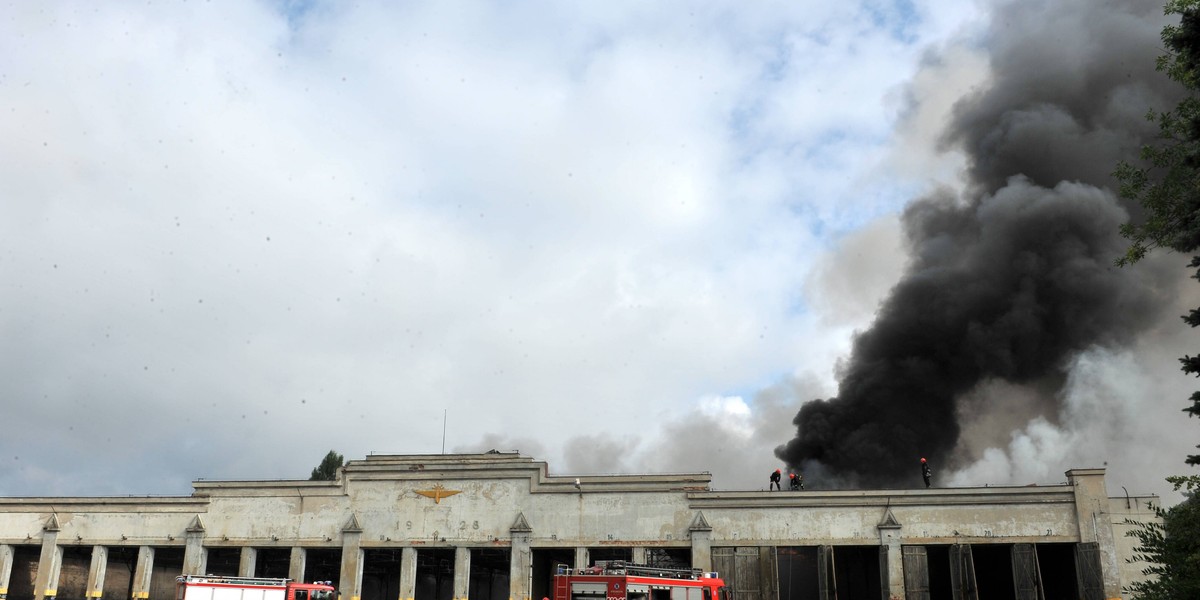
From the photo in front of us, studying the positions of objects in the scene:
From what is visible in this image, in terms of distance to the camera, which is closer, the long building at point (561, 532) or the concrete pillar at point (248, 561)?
the long building at point (561, 532)

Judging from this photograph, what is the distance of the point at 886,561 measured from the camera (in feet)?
112

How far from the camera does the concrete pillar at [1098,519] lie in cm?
3272

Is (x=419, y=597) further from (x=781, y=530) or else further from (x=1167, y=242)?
(x=1167, y=242)

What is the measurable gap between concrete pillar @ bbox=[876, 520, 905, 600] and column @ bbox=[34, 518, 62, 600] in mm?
36059

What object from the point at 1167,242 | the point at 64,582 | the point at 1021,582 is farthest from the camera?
the point at 64,582

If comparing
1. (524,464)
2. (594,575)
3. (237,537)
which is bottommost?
(594,575)

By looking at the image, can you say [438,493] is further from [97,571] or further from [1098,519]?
[1098,519]

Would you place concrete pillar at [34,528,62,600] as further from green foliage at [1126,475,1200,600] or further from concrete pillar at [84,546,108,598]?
green foliage at [1126,475,1200,600]

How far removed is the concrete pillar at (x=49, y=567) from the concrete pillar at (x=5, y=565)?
1366 mm

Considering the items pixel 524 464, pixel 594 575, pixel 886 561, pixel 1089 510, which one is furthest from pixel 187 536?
pixel 1089 510

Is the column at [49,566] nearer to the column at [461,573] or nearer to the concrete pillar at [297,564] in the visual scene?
the concrete pillar at [297,564]

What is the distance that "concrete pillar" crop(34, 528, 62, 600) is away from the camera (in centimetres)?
3959

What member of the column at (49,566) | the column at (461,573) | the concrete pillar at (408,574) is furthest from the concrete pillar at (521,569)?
the column at (49,566)

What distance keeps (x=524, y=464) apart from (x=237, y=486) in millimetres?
13080
